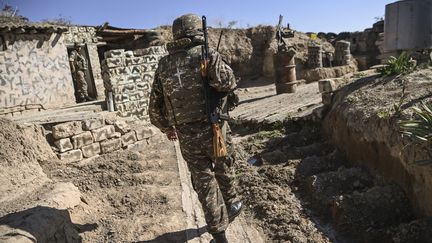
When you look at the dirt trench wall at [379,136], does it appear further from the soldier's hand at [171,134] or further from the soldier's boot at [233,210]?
the soldier's hand at [171,134]

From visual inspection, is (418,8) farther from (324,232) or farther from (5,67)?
(5,67)

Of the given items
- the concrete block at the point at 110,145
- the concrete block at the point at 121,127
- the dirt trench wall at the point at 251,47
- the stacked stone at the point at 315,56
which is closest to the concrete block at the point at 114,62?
the concrete block at the point at 121,127

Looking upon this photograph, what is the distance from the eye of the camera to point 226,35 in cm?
1961

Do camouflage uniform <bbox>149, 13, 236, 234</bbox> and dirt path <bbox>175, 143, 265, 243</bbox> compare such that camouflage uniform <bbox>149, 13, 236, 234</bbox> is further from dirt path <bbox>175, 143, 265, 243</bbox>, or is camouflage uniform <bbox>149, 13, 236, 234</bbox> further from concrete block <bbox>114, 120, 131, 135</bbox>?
concrete block <bbox>114, 120, 131, 135</bbox>

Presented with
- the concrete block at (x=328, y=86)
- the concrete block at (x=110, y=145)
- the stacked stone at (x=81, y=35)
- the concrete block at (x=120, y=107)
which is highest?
the stacked stone at (x=81, y=35)

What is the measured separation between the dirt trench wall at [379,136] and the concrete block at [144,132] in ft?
9.84

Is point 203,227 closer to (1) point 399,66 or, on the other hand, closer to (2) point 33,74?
(1) point 399,66

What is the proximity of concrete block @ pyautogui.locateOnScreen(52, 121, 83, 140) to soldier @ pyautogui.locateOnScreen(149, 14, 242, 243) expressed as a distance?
2.46 m

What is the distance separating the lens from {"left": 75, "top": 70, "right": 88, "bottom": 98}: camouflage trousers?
1442 cm

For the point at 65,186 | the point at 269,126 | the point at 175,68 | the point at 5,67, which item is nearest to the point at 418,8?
the point at 269,126

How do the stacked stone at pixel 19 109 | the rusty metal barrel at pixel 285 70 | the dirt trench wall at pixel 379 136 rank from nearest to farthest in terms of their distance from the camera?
the dirt trench wall at pixel 379 136
the rusty metal barrel at pixel 285 70
the stacked stone at pixel 19 109

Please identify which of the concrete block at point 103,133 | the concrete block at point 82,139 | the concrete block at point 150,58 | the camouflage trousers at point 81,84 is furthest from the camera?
the camouflage trousers at point 81,84

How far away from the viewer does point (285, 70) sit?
10.4 m

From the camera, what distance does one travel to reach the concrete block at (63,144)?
479 cm
